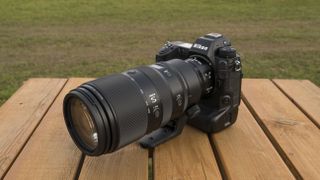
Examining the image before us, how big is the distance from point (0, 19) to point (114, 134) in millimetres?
5802

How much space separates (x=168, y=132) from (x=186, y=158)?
131mm

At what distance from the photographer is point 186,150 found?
1.37 meters

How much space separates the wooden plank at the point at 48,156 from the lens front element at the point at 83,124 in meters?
0.10

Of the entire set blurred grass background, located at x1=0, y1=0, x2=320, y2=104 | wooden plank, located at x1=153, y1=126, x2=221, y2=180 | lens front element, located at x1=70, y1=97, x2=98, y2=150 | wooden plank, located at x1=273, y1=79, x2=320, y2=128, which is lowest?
blurred grass background, located at x1=0, y1=0, x2=320, y2=104

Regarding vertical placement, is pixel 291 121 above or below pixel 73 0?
above

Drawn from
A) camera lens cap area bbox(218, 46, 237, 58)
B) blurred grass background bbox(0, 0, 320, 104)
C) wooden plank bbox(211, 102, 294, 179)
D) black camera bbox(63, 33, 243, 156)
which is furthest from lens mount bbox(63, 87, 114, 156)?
blurred grass background bbox(0, 0, 320, 104)

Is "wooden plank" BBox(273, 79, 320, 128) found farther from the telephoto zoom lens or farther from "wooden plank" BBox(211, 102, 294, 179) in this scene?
the telephoto zoom lens

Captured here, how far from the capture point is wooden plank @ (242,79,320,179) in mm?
1298

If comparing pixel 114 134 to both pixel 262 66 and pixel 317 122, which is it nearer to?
pixel 317 122

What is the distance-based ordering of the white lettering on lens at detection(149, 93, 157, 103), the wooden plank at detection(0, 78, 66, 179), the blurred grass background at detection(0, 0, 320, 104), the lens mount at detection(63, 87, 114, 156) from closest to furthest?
1. the lens mount at detection(63, 87, 114, 156)
2. the white lettering on lens at detection(149, 93, 157, 103)
3. the wooden plank at detection(0, 78, 66, 179)
4. the blurred grass background at detection(0, 0, 320, 104)

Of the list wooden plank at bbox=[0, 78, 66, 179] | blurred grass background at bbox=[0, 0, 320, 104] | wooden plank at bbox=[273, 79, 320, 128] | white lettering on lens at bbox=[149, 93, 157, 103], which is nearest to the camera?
white lettering on lens at bbox=[149, 93, 157, 103]

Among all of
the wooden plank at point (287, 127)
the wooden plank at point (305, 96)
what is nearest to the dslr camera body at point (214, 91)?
the wooden plank at point (287, 127)

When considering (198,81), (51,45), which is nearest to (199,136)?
(198,81)

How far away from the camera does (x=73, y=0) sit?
25.4ft
